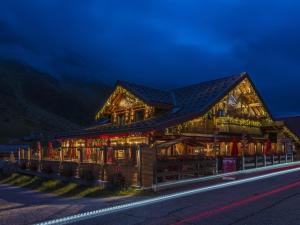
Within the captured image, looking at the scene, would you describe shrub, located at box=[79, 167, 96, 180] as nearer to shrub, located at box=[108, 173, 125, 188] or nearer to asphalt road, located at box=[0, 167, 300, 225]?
shrub, located at box=[108, 173, 125, 188]

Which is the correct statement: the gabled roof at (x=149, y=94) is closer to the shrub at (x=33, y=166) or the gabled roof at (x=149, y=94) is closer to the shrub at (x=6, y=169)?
the shrub at (x=33, y=166)

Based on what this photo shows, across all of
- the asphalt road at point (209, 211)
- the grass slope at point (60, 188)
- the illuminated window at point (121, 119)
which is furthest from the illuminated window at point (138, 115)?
the asphalt road at point (209, 211)

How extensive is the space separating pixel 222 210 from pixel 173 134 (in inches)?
519

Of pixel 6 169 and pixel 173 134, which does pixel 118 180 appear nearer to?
pixel 173 134

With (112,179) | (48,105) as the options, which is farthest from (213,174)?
(48,105)

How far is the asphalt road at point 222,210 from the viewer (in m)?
8.49

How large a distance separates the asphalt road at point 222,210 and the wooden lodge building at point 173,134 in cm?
404

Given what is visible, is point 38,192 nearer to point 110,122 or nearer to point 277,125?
point 110,122

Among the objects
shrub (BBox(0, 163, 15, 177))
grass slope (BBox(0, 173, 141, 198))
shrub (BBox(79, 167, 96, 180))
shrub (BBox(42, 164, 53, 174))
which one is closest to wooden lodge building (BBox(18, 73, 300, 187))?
shrub (BBox(79, 167, 96, 180))

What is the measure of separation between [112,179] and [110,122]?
50.2 feet

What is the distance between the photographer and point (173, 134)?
74.5ft

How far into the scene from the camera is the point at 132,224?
27.6 feet

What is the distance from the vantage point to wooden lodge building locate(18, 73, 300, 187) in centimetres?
1695

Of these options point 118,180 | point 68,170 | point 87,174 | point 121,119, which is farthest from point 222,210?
point 121,119
